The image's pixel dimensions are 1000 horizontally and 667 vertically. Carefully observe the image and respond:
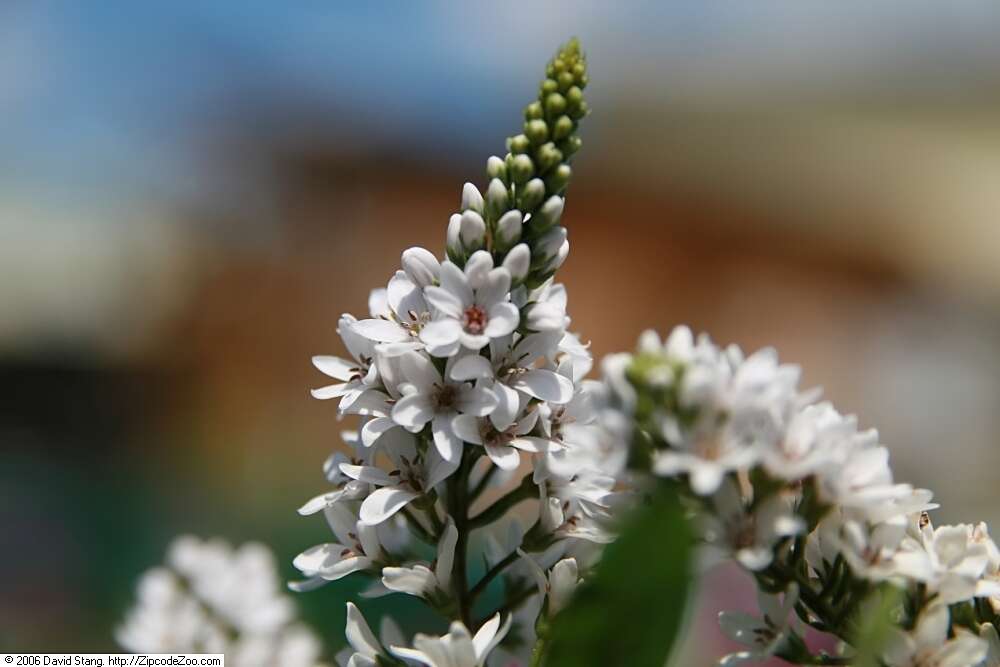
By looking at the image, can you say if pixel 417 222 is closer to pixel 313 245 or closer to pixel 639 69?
pixel 313 245

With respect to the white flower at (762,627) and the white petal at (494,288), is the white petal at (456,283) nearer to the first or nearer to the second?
the white petal at (494,288)

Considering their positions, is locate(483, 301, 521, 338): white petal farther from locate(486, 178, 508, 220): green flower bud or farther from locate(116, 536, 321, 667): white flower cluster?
locate(116, 536, 321, 667): white flower cluster

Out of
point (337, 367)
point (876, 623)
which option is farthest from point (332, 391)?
point (876, 623)

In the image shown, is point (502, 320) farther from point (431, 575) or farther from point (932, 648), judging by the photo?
point (932, 648)

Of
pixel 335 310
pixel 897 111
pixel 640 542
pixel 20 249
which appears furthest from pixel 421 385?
pixel 897 111

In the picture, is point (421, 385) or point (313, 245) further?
point (313, 245)

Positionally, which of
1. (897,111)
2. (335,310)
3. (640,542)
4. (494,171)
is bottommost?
(640,542)

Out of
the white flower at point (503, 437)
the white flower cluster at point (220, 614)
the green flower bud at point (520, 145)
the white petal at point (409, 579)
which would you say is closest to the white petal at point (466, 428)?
the white flower at point (503, 437)
